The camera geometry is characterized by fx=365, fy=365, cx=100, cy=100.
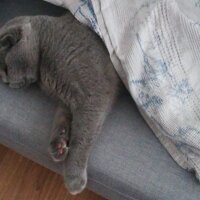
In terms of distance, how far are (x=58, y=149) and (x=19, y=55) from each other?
0.91ft

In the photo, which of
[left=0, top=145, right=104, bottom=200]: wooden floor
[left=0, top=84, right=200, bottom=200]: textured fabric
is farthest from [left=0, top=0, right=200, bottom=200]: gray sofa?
[left=0, top=145, right=104, bottom=200]: wooden floor

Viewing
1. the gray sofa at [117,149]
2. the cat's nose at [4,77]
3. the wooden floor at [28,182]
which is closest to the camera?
the gray sofa at [117,149]

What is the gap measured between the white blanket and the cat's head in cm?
21

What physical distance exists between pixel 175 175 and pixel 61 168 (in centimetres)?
30

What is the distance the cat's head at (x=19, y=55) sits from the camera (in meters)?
0.99

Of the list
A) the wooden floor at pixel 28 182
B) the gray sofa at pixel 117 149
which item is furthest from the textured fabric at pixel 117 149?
the wooden floor at pixel 28 182

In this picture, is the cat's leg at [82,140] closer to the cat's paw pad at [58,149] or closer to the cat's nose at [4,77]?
the cat's paw pad at [58,149]

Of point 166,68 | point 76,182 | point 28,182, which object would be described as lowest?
point 28,182

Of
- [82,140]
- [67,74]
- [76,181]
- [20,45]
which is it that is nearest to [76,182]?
[76,181]

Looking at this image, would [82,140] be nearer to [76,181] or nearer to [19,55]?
[76,181]

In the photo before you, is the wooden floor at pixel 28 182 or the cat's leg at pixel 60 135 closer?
the cat's leg at pixel 60 135

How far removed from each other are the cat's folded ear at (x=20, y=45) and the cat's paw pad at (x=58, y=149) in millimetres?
214

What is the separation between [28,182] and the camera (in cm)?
130

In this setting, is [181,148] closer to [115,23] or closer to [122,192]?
[122,192]
